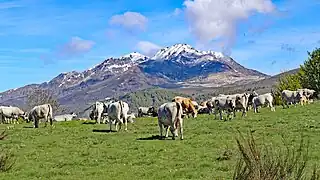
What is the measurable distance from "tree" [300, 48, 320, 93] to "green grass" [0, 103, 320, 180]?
66.1 meters

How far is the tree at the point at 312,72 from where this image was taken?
10025 centimetres

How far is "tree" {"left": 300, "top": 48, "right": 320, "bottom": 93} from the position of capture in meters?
100

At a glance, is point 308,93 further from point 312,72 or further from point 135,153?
point 135,153

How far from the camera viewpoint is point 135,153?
84.0 ft

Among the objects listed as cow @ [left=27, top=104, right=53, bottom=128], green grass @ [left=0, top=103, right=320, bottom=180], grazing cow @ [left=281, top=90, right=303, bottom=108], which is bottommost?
green grass @ [left=0, top=103, right=320, bottom=180]

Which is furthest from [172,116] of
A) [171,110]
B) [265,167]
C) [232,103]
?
[265,167]

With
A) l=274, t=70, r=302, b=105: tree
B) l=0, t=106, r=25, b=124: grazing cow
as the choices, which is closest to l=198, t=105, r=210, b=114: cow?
l=0, t=106, r=25, b=124: grazing cow

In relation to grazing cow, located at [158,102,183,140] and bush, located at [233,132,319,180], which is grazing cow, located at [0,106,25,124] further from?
bush, located at [233,132,319,180]

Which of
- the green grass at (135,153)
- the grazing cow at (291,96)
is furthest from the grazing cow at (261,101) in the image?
the green grass at (135,153)

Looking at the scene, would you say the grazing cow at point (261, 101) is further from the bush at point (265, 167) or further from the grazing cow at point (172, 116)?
the bush at point (265, 167)

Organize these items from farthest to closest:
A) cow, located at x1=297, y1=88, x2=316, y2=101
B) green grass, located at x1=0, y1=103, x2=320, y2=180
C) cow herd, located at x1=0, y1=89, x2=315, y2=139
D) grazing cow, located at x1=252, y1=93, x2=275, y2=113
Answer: cow, located at x1=297, y1=88, x2=316, y2=101
grazing cow, located at x1=252, y1=93, x2=275, y2=113
cow herd, located at x1=0, y1=89, x2=315, y2=139
green grass, located at x1=0, y1=103, x2=320, y2=180

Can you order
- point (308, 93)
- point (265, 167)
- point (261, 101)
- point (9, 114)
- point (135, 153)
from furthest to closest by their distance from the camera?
point (308, 93) < point (9, 114) < point (261, 101) < point (135, 153) < point (265, 167)

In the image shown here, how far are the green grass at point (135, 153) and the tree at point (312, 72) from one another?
66.1 meters

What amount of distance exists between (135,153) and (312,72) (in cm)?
8319
